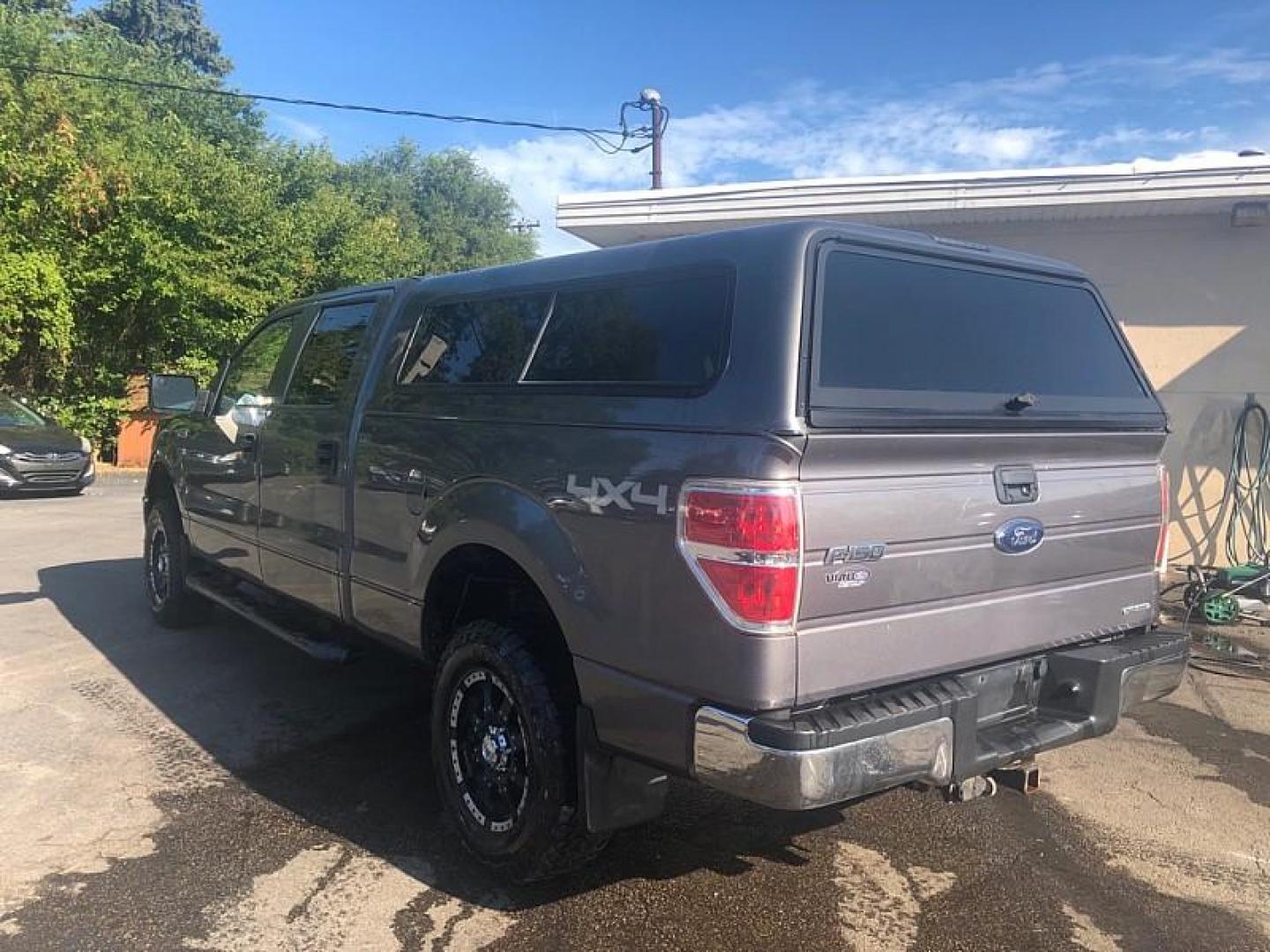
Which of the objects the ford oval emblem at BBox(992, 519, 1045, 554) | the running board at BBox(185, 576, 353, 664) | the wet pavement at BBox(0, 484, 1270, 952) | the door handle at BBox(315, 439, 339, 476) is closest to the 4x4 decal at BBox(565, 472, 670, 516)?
the ford oval emblem at BBox(992, 519, 1045, 554)

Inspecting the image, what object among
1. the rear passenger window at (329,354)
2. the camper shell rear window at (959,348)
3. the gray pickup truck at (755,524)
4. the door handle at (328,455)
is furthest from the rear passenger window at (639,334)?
the rear passenger window at (329,354)

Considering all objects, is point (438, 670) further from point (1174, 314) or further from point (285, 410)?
point (1174, 314)

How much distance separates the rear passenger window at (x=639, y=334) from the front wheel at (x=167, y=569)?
4.07m

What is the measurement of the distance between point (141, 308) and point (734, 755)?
62.6ft

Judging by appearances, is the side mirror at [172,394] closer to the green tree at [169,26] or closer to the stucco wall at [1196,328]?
the stucco wall at [1196,328]

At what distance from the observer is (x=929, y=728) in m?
2.76

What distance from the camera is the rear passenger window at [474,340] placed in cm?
360

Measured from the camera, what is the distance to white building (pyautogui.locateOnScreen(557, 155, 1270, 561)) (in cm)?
847

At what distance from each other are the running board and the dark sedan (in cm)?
940

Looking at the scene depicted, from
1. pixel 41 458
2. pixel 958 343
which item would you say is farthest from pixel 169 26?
pixel 958 343

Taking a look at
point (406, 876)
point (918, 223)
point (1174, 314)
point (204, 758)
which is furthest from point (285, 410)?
point (1174, 314)

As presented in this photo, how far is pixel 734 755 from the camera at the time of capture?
102 inches

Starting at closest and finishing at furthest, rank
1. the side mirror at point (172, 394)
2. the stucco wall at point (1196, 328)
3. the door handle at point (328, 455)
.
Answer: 1. the door handle at point (328, 455)
2. the side mirror at point (172, 394)
3. the stucco wall at point (1196, 328)

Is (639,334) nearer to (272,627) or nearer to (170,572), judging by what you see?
(272,627)
